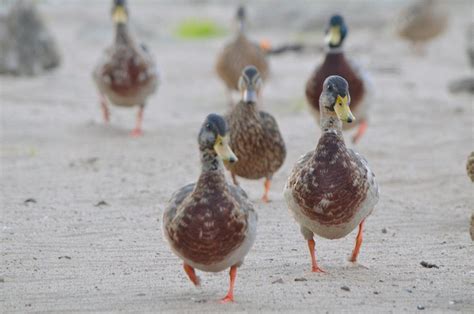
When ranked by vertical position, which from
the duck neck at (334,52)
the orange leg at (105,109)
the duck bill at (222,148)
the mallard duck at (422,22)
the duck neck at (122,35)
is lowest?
the orange leg at (105,109)

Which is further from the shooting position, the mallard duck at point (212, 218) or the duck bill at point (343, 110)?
the duck bill at point (343, 110)

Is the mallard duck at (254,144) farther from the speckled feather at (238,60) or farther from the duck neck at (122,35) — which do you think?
the speckled feather at (238,60)

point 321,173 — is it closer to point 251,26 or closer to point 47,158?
point 47,158

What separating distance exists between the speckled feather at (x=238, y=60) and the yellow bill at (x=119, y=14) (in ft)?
5.25

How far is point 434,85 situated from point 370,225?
708 cm

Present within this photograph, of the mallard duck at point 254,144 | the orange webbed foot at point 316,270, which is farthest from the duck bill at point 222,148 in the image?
the mallard duck at point 254,144

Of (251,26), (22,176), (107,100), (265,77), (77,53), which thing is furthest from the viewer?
(251,26)

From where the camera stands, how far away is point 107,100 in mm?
11570

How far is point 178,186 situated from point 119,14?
373cm

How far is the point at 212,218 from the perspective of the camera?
16.9 feet

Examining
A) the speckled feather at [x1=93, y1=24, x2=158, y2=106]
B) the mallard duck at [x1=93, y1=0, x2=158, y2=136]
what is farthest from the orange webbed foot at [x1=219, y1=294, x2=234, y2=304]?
the speckled feather at [x1=93, y1=24, x2=158, y2=106]

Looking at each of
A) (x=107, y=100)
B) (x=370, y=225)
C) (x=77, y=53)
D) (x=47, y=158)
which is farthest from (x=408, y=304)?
(x=77, y=53)

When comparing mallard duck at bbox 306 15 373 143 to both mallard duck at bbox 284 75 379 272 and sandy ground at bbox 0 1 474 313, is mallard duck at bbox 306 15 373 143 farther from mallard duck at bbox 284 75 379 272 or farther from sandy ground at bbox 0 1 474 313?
mallard duck at bbox 284 75 379 272

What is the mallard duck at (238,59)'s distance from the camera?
1238cm
